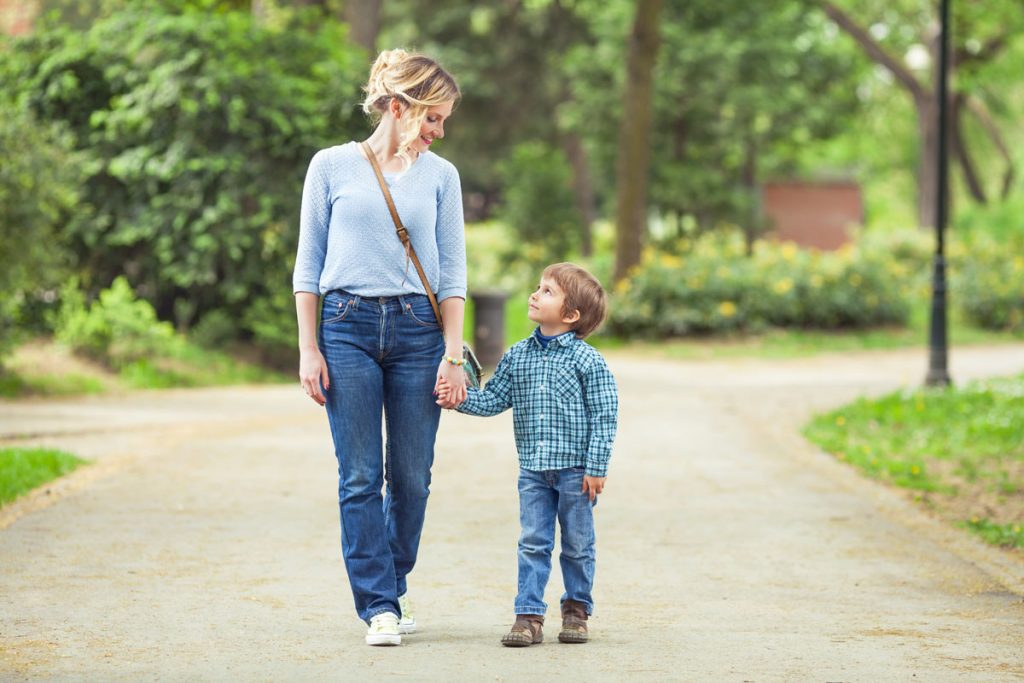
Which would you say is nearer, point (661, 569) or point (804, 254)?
point (661, 569)

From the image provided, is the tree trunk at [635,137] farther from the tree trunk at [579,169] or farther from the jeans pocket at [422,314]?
the jeans pocket at [422,314]

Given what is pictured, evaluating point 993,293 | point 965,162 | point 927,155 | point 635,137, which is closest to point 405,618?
point 635,137

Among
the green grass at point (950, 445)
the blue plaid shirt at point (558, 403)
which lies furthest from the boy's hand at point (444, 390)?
the green grass at point (950, 445)

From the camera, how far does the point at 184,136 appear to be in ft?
53.7

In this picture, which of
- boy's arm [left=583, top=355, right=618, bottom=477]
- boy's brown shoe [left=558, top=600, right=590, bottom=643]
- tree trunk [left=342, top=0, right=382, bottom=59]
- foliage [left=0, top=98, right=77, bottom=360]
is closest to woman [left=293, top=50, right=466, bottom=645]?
boy's arm [left=583, top=355, right=618, bottom=477]

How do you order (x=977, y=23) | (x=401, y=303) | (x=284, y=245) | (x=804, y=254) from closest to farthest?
(x=401, y=303) → (x=284, y=245) → (x=804, y=254) → (x=977, y=23)

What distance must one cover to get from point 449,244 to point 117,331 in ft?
36.6

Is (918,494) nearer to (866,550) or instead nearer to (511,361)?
(866,550)

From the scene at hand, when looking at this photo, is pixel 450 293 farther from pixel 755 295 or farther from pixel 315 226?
pixel 755 295

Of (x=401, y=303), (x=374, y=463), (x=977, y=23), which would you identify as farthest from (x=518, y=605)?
(x=977, y=23)


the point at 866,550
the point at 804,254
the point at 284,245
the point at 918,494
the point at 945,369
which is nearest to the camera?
the point at 866,550

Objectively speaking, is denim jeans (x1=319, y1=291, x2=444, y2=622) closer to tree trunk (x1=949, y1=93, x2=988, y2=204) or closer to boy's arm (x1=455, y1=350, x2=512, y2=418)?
boy's arm (x1=455, y1=350, x2=512, y2=418)

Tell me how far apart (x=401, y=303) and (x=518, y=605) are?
112 cm

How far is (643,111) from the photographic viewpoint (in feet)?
76.7
